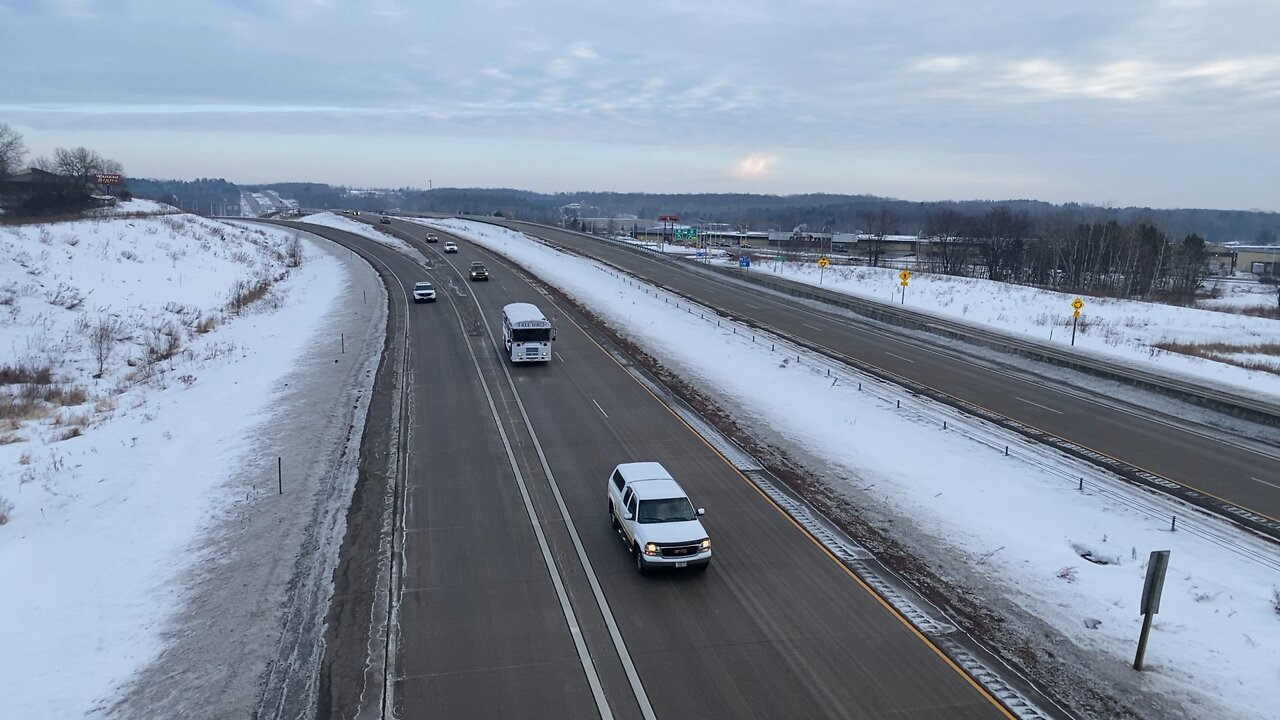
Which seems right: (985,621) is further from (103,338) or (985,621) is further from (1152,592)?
(103,338)

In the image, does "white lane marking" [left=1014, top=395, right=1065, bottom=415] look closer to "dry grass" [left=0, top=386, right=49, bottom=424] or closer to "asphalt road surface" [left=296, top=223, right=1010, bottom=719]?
"asphalt road surface" [left=296, top=223, right=1010, bottom=719]

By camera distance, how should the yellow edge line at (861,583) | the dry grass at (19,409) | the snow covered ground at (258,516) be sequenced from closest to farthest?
the yellow edge line at (861,583) < the snow covered ground at (258,516) < the dry grass at (19,409)

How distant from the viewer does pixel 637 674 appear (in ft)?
39.9

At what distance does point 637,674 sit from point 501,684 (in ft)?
6.72

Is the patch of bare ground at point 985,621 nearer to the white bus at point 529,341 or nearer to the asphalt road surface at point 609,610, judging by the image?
the asphalt road surface at point 609,610

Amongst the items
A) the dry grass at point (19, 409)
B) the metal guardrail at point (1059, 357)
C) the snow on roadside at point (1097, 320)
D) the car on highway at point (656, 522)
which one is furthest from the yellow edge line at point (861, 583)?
the snow on roadside at point (1097, 320)

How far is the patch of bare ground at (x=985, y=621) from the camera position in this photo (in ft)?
39.4

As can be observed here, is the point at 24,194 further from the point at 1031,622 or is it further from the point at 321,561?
the point at 1031,622

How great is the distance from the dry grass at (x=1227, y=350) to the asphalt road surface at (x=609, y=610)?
114 feet

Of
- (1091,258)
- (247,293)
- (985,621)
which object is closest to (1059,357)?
(985,621)

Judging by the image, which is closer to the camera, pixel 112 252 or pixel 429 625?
pixel 429 625

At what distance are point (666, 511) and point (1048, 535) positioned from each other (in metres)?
9.46

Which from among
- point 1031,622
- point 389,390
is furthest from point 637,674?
point 389,390

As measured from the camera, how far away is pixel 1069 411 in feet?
100
